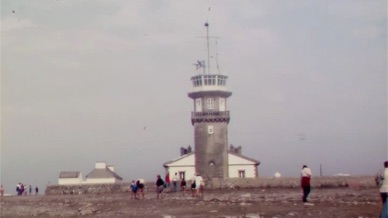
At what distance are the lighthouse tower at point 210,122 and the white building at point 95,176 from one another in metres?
23.4

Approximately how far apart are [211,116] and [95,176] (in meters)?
32.4

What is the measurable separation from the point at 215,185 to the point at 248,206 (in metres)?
22.2

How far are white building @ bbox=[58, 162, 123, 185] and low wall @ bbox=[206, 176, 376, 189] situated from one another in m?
47.2

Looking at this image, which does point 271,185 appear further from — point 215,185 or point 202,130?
point 202,130

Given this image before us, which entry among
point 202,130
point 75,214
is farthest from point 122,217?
point 202,130

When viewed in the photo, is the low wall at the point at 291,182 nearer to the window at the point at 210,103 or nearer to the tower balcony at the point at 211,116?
the tower balcony at the point at 211,116

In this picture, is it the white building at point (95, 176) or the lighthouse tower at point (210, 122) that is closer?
the lighthouse tower at point (210, 122)

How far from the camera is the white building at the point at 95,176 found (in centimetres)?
9031

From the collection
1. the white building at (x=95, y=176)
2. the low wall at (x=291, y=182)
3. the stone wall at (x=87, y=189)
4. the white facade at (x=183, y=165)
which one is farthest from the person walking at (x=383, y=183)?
the white building at (x=95, y=176)

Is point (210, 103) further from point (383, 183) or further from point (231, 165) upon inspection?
point (383, 183)

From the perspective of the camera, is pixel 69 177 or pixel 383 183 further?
pixel 69 177

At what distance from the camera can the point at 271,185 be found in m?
44.0

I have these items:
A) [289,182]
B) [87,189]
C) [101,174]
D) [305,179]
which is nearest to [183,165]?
[101,174]

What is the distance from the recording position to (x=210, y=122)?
7019 cm
